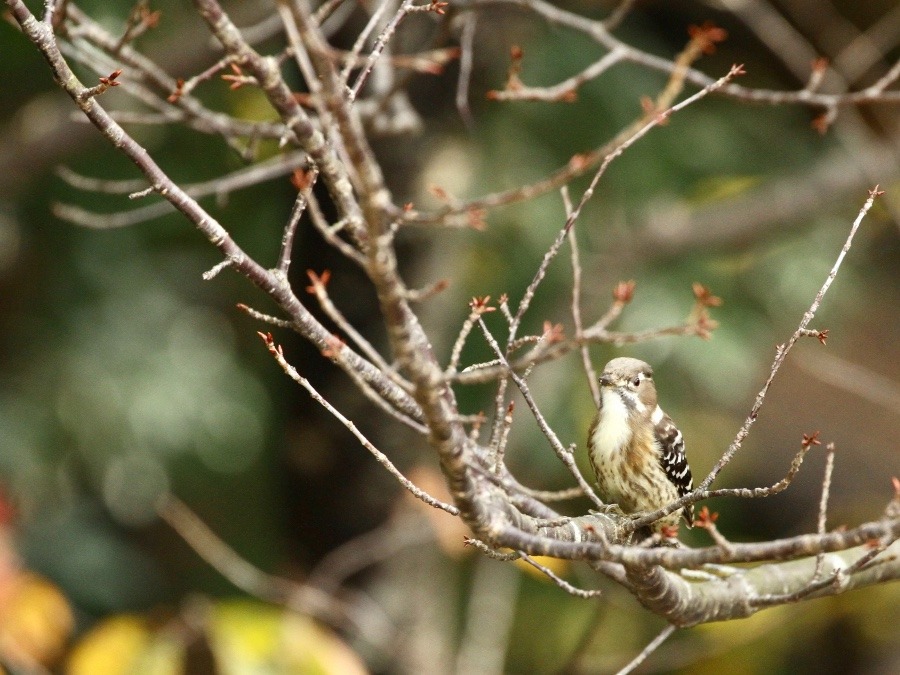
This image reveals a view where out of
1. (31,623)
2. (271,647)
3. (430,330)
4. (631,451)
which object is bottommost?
(31,623)

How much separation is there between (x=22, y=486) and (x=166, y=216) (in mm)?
1595

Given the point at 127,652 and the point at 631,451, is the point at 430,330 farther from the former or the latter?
the point at 631,451

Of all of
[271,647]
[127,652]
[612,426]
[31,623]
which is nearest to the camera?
A: [612,426]

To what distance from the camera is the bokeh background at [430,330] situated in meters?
5.02

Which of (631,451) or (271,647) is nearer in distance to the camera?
(631,451)

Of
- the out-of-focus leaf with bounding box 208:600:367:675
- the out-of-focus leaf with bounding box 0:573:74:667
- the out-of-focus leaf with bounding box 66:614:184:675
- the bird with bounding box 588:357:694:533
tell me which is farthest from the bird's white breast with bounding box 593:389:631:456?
the out-of-focus leaf with bounding box 0:573:74:667

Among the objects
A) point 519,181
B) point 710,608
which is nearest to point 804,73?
point 519,181

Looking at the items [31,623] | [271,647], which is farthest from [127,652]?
[31,623]

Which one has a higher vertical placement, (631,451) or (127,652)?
(631,451)

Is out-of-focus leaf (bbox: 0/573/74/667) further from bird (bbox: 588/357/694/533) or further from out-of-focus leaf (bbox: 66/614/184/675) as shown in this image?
bird (bbox: 588/357/694/533)

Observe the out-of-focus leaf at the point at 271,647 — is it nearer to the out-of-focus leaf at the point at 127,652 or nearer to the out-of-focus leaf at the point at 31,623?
the out-of-focus leaf at the point at 127,652

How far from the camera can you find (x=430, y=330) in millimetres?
4922

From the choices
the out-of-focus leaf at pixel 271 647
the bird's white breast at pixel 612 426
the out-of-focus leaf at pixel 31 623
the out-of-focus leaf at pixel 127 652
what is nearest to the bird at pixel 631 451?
the bird's white breast at pixel 612 426

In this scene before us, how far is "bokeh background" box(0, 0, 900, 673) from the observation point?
502 cm
